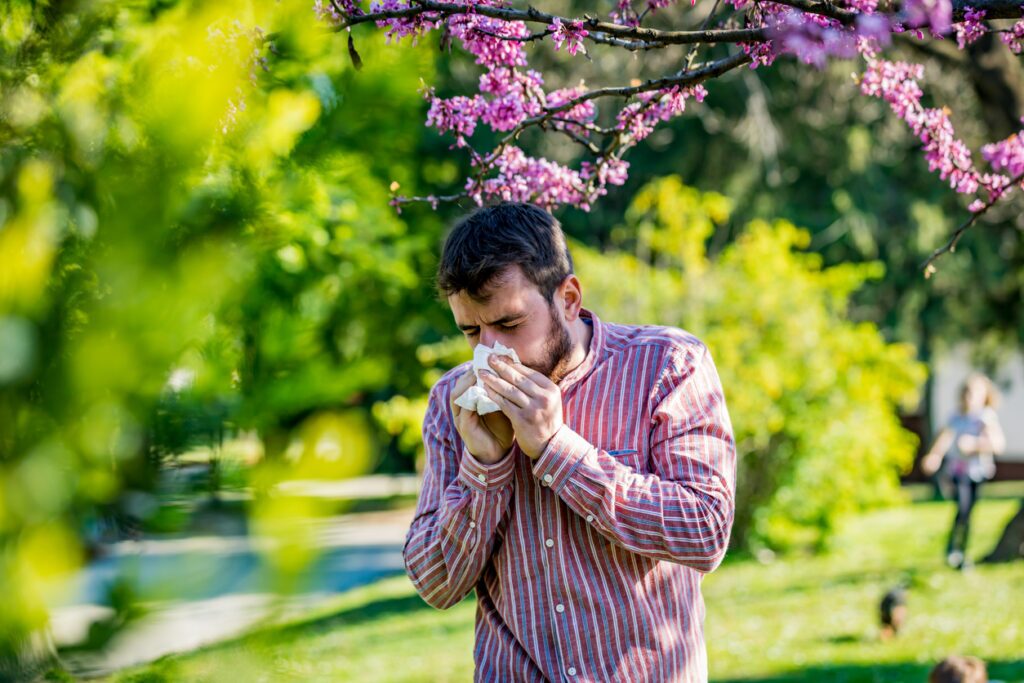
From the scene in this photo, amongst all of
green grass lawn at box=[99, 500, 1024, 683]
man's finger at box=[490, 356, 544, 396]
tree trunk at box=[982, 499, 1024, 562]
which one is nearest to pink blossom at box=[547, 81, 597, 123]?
man's finger at box=[490, 356, 544, 396]

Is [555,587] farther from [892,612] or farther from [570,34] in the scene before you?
[892,612]

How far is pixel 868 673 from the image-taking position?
634cm

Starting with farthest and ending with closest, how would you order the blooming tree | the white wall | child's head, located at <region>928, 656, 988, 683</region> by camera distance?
the white wall
child's head, located at <region>928, 656, 988, 683</region>
the blooming tree

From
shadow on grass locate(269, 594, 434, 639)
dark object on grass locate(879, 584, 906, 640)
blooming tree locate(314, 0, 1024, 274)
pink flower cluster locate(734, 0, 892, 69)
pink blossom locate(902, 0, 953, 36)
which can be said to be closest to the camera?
pink blossom locate(902, 0, 953, 36)

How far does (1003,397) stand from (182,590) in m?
25.6

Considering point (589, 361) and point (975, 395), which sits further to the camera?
point (975, 395)

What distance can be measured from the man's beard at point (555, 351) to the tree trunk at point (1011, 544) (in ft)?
29.3

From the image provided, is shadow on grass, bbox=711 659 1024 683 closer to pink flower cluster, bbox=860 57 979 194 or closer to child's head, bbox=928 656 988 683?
child's head, bbox=928 656 988 683

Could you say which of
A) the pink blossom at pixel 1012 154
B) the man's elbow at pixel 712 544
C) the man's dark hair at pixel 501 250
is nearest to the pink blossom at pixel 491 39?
the man's dark hair at pixel 501 250

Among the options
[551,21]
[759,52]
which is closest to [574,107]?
[759,52]

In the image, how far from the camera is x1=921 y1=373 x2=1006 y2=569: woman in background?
998 centimetres

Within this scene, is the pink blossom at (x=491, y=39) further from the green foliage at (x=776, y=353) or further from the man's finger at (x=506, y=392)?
the green foliage at (x=776, y=353)

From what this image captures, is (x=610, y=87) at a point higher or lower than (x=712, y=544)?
higher

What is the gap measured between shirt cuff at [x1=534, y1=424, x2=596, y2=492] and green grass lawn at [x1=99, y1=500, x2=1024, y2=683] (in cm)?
396
